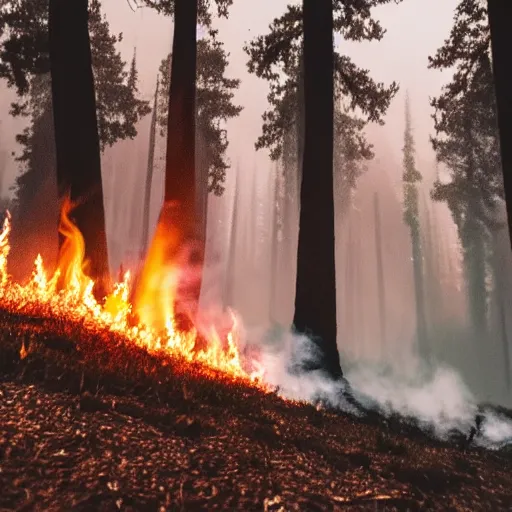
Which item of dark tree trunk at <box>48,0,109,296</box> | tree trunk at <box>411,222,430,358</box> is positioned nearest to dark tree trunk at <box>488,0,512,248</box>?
dark tree trunk at <box>48,0,109,296</box>

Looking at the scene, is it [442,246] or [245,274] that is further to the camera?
[442,246]

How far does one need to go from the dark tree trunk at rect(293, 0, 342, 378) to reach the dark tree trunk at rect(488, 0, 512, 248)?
285 cm

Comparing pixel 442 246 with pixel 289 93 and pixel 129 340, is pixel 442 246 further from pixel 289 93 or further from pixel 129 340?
pixel 129 340

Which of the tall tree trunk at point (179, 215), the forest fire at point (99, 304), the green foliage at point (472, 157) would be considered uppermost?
the green foliage at point (472, 157)

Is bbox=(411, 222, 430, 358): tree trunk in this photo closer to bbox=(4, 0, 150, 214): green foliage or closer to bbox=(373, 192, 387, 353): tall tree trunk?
Answer: bbox=(373, 192, 387, 353): tall tree trunk

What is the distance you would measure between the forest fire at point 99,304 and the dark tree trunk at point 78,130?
23 centimetres

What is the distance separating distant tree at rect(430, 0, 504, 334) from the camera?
10.3 m

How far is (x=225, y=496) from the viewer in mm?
2250

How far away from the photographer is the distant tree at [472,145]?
10266 millimetres

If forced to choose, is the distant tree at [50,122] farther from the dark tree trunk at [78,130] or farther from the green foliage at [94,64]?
the dark tree trunk at [78,130]

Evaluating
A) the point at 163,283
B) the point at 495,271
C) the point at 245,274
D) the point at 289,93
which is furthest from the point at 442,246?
the point at 163,283

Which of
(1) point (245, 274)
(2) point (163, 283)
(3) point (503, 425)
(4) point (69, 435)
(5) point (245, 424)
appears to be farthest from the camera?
A: (1) point (245, 274)

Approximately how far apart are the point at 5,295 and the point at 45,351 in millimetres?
2310

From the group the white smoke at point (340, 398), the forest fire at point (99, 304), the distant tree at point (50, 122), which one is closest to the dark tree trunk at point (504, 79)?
the white smoke at point (340, 398)
